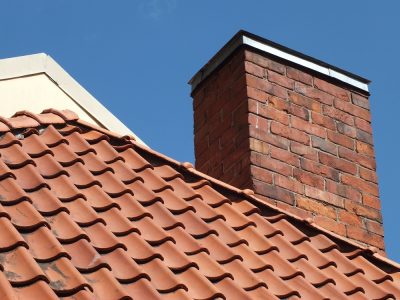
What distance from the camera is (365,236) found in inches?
292

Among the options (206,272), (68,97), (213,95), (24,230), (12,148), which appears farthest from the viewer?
(213,95)

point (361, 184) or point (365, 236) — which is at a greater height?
point (361, 184)

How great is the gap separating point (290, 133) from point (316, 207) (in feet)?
1.94

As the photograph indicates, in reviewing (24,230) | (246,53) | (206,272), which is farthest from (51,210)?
(246,53)

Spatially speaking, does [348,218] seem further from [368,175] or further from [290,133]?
[290,133]

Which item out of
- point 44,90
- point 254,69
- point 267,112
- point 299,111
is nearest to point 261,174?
point 267,112

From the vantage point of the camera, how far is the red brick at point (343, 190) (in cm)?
749

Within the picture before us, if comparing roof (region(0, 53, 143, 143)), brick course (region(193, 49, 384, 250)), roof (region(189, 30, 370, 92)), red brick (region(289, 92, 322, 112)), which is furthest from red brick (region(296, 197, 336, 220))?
roof (region(0, 53, 143, 143))

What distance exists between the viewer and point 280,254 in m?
5.92

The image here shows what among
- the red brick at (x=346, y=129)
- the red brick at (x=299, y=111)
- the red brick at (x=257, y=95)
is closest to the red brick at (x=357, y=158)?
the red brick at (x=346, y=129)

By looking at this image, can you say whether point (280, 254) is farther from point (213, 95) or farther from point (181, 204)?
point (213, 95)

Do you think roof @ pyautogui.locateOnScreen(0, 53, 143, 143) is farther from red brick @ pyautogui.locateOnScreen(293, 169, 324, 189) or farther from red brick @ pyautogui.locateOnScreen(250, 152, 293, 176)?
red brick @ pyautogui.locateOnScreen(293, 169, 324, 189)

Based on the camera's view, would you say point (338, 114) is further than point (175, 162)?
Yes

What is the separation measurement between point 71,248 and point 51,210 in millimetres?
353
